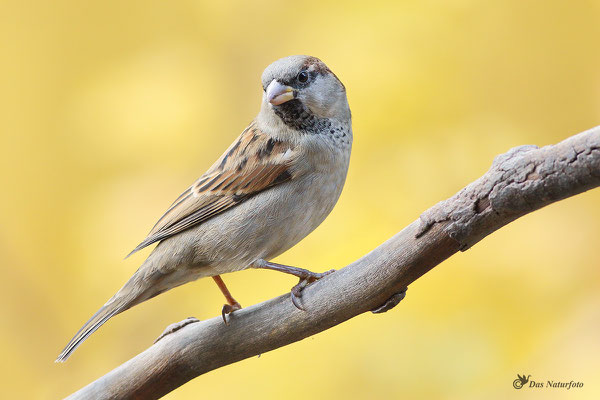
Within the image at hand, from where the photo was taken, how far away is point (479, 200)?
1.63 meters

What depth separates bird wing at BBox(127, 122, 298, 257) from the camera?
2.17 metres

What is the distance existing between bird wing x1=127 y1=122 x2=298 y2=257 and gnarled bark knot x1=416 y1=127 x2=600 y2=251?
2.00 ft

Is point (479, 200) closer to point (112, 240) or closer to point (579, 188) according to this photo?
point (579, 188)

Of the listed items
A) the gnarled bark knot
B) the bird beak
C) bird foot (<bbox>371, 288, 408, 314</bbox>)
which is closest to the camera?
the gnarled bark knot

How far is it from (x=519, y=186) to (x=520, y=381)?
98 centimetres

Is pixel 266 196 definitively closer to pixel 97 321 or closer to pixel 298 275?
pixel 298 275

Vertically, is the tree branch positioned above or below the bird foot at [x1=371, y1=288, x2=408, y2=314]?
above

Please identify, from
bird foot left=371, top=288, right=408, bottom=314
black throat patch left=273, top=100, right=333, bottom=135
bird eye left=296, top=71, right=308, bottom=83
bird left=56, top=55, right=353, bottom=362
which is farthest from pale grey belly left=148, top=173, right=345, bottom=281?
bird foot left=371, top=288, right=408, bottom=314

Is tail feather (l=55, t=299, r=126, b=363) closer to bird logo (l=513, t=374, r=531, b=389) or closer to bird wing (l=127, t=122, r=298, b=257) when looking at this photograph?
bird wing (l=127, t=122, r=298, b=257)

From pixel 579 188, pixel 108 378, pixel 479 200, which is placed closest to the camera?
pixel 579 188

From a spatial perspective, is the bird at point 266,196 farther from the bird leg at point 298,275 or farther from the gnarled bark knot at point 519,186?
the gnarled bark knot at point 519,186

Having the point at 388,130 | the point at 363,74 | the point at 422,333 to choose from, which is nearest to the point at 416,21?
the point at 363,74

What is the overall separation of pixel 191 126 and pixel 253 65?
36 cm

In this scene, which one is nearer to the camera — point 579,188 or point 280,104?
point 579,188
